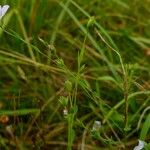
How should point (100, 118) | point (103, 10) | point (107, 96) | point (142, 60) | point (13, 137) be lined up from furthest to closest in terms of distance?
point (103, 10)
point (142, 60)
point (107, 96)
point (100, 118)
point (13, 137)

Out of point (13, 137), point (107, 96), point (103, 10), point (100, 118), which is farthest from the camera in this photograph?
point (103, 10)

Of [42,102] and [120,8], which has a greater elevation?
[120,8]

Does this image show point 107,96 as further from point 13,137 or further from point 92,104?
point 13,137

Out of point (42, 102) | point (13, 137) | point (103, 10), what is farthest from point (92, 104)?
point (103, 10)

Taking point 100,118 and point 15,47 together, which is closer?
point 100,118

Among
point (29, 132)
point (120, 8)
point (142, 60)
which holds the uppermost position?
point (120, 8)

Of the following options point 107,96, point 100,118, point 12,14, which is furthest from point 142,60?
point 12,14

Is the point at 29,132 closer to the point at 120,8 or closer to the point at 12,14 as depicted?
the point at 12,14
